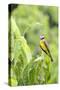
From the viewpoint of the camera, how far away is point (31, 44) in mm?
1965

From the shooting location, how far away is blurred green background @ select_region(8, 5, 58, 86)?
1928 mm

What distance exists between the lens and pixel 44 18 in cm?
200

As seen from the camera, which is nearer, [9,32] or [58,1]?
[9,32]

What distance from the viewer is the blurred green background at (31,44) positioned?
6.32ft

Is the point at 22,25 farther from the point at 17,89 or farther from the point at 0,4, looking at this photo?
the point at 17,89

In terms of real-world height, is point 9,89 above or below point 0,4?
below

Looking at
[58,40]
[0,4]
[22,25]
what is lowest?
[58,40]

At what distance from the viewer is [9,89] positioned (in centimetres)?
193

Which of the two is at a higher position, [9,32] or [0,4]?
[0,4]

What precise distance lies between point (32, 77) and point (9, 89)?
22 centimetres

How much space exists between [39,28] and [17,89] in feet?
1.85

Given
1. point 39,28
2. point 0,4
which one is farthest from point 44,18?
point 0,4

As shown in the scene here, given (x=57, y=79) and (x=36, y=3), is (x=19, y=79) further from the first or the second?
(x=36, y=3)

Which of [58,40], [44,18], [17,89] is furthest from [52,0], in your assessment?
[17,89]
